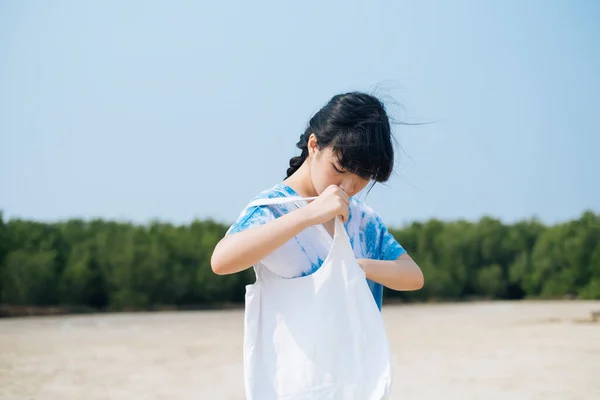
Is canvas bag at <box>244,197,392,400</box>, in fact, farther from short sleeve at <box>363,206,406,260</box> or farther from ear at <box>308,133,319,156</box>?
short sleeve at <box>363,206,406,260</box>

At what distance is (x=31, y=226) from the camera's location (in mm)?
16547

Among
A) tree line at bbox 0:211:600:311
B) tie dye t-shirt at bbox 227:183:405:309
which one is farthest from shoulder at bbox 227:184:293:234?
tree line at bbox 0:211:600:311

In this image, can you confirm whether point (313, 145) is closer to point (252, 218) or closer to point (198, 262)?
point (252, 218)

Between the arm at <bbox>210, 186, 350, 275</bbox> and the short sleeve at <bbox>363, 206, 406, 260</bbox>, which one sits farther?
the short sleeve at <bbox>363, 206, 406, 260</bbox>

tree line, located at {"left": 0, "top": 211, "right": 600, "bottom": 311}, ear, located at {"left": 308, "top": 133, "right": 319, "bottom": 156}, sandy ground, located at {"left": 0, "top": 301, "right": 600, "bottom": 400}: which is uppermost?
ear, located at {"left": 308, "top": 133, "right": 319, "bottom": 156}

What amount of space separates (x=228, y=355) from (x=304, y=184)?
8.86 metres

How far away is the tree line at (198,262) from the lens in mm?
16109

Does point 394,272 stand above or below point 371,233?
below

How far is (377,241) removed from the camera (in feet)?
7.61

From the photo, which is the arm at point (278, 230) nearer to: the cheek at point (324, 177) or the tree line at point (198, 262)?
the cheek at point (324, 177)

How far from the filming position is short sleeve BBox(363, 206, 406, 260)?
229 cm

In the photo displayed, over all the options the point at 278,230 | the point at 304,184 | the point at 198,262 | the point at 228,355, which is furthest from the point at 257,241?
the point at 198,262

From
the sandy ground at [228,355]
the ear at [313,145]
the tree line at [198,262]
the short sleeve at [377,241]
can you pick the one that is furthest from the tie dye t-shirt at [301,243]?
the tree line at [198,262]

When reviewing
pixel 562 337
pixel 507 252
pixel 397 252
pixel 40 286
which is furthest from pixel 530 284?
pixel 397 252
